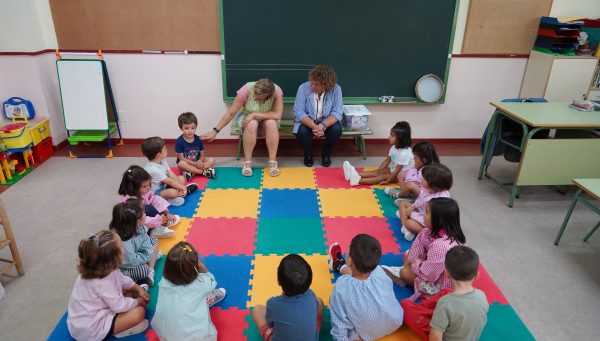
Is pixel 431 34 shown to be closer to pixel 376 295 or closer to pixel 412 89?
pixel 412 89

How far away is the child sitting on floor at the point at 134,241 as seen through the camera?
2.70m

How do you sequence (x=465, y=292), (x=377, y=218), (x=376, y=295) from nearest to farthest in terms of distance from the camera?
1. (x=465, y=292)
2. (x=376, y=295)
3. (x=377, y=218)

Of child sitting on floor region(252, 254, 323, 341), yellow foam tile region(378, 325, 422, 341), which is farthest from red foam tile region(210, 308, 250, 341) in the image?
yellow foam tile region(378, 325, 422, 341)

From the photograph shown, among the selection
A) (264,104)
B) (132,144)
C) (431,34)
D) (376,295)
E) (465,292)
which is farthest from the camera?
(132,144)

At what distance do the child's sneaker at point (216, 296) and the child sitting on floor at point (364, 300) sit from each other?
79cm

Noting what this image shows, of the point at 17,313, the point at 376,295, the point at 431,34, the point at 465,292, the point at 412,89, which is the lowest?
the point at 17,313

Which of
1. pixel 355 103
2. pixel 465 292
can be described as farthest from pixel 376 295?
pixel 355 103

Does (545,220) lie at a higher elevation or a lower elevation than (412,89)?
lower

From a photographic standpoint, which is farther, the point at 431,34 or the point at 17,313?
the point at 431,34

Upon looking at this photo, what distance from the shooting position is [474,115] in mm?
5766

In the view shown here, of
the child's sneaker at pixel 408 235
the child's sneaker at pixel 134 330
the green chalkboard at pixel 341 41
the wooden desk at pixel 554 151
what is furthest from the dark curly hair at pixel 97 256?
the wooden desk at pixel 554 151

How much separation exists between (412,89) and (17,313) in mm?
4817

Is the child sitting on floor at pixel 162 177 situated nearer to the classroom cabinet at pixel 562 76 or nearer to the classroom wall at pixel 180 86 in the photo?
the classroom wall at pixel 180 86

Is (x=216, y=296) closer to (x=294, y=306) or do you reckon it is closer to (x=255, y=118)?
(x=294, y=306)
